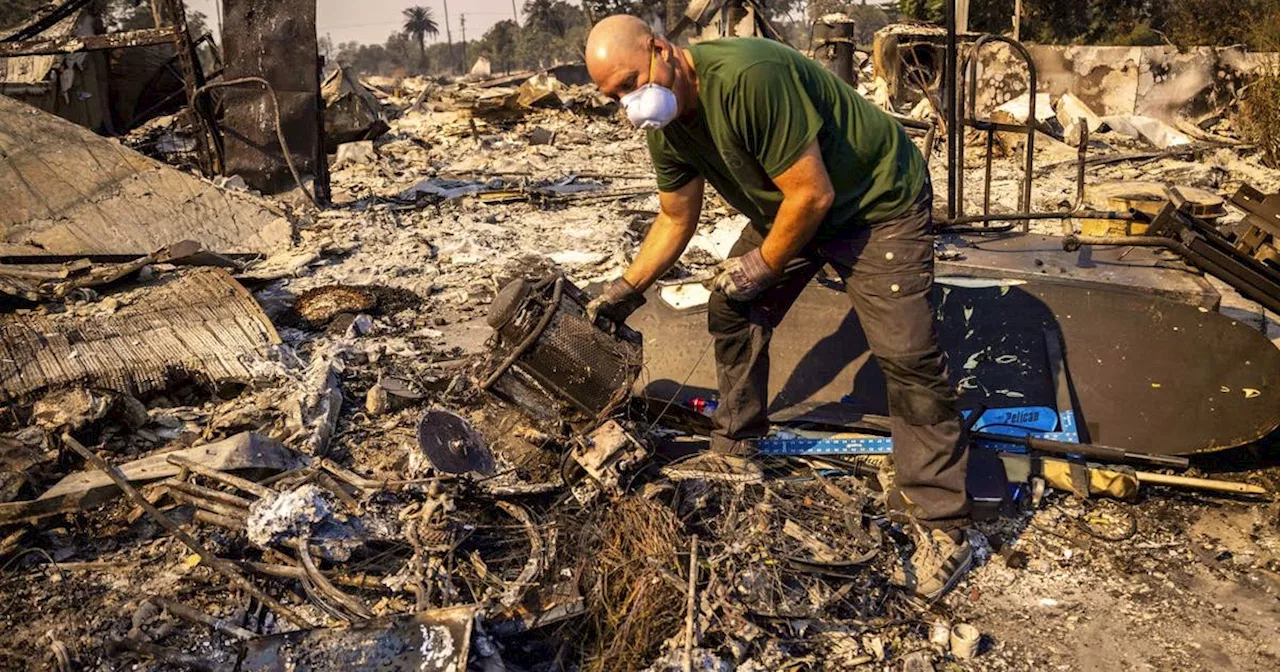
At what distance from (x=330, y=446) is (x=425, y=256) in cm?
350

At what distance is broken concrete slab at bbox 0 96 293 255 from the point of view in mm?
6488

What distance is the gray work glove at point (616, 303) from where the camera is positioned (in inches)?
120

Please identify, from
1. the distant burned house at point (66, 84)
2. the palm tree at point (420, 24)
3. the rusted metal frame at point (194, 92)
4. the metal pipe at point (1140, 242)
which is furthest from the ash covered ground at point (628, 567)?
the palm tree at point (420, 24)

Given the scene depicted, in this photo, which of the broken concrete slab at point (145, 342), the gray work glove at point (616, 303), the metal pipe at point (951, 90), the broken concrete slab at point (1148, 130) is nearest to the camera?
the gray work glove at point (616, 303)

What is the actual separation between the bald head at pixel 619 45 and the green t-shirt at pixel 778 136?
0.19m

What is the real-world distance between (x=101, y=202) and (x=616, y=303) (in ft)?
18.0

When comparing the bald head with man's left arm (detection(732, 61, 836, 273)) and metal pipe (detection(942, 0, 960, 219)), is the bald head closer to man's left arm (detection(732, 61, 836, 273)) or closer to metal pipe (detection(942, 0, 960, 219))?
man's left arm (detection(732, 61, 836, 273))

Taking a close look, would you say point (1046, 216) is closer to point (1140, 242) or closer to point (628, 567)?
point (1140, 242)

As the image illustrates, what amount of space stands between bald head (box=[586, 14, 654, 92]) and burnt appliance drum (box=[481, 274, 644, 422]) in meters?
0.75

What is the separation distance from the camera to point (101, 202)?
6.74 m

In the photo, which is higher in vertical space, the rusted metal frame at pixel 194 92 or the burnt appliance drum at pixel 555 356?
the rusted metal frame at pixel 194 92

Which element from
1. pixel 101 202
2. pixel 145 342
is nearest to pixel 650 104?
pixel 145 342

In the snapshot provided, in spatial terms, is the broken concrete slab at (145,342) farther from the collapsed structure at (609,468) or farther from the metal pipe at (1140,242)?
the metal pipe at (1140,242)

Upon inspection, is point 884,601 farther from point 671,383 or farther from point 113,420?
point 113,420
